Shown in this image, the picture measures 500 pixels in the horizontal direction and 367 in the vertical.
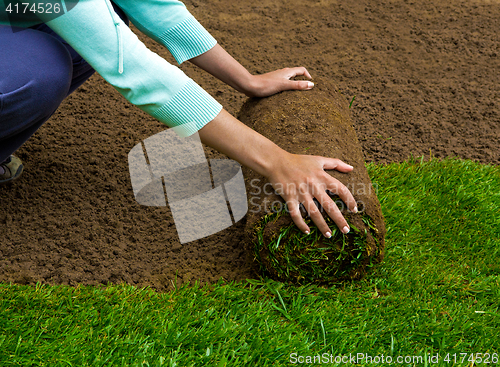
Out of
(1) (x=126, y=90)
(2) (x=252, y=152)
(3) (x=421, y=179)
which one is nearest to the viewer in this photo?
(1) (x=126, y=90)

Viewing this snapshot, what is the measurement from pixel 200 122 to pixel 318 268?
0.83 metres

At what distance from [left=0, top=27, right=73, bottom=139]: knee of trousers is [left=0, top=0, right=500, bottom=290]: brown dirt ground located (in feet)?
1.85

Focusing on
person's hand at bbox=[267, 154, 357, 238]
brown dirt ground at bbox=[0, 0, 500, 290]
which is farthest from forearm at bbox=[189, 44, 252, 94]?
person's hand at bbox=[267, 154, 357, 238]

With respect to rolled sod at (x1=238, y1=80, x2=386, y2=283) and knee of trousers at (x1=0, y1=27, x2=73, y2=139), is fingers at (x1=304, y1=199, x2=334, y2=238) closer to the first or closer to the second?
rolled sod at (x1=238, y1=80, x2=386, y2=283)

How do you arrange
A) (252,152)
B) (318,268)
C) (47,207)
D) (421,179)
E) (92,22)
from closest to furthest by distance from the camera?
(92,22) < (252,152) < (318,268) < (47,207) < (421,179)

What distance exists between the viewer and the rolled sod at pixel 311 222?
1.80 m

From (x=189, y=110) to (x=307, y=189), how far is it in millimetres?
561

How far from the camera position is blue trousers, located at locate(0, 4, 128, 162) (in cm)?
169

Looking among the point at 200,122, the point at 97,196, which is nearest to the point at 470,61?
the point at 200,122

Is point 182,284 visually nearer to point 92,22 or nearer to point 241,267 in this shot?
point 241,267

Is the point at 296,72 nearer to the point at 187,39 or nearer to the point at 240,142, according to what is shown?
the point at 187,39

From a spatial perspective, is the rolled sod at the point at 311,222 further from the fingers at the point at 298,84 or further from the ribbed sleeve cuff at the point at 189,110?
the ribbed sleeve cuff at the point at 189,110

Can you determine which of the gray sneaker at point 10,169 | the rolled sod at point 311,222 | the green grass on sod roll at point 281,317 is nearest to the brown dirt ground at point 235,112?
the gray sneaker at point 10,169

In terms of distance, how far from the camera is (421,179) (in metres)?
2.55
